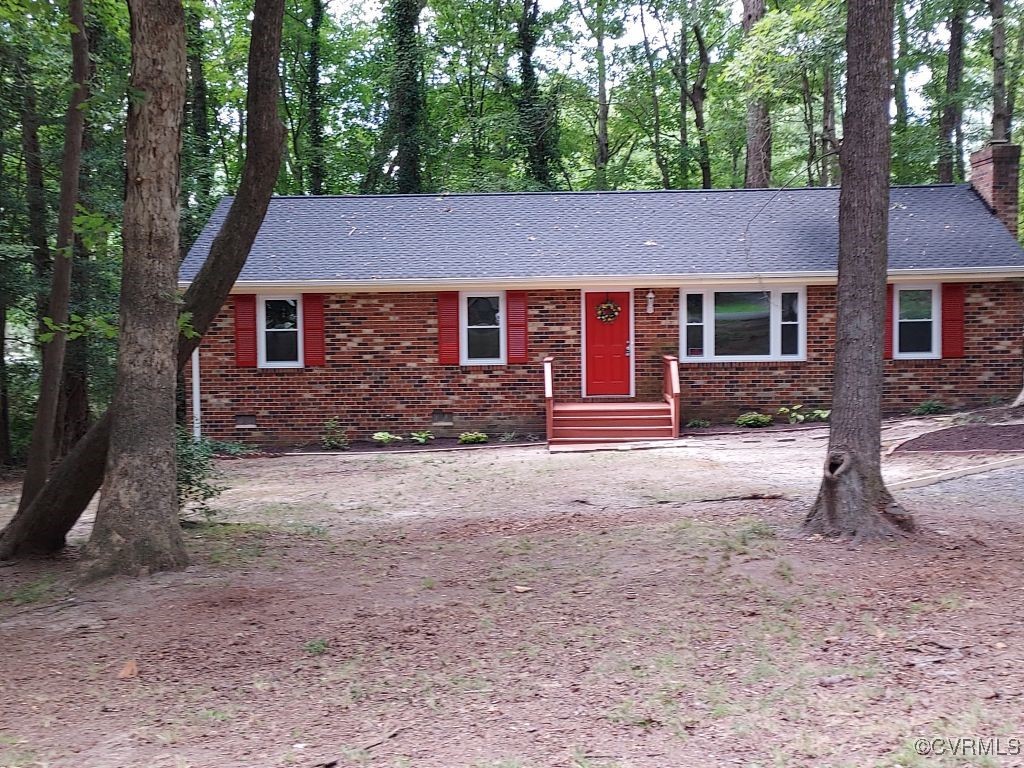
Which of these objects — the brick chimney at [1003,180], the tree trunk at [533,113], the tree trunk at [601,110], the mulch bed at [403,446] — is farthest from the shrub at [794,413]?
the tree trunk at [601,110]

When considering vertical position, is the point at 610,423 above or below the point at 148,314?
below

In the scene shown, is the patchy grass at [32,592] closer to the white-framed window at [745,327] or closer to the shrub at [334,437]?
the shrub at [334,437]

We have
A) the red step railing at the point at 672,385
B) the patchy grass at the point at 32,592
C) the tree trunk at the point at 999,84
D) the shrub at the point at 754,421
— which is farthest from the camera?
the tree trunk at the point at 999,84

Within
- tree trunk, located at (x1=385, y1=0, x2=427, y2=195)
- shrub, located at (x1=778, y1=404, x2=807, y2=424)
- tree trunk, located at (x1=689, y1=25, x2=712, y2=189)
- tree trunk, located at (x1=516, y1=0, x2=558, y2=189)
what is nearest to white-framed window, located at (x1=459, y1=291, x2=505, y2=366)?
shrub, located at (x1=778, y1=404, x2=807, y2=424)

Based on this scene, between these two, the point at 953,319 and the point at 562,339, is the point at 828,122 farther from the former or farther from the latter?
the point at 562,339

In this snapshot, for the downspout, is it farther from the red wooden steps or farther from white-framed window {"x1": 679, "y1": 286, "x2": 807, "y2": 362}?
white-framed window {"x1": 679, "y1": 286, "x2": 807, "y2": 362}

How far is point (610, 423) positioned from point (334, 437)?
505cm

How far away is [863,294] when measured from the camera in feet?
23.2

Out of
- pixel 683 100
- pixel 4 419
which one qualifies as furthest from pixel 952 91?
pixel 4 419

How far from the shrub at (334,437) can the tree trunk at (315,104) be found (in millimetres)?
14788

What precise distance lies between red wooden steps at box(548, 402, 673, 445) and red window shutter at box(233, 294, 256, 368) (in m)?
5.73

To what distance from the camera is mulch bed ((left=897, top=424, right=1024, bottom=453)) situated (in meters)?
11.7

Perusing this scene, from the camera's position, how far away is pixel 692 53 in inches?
1241

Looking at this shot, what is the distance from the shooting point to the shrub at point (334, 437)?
1611cm
